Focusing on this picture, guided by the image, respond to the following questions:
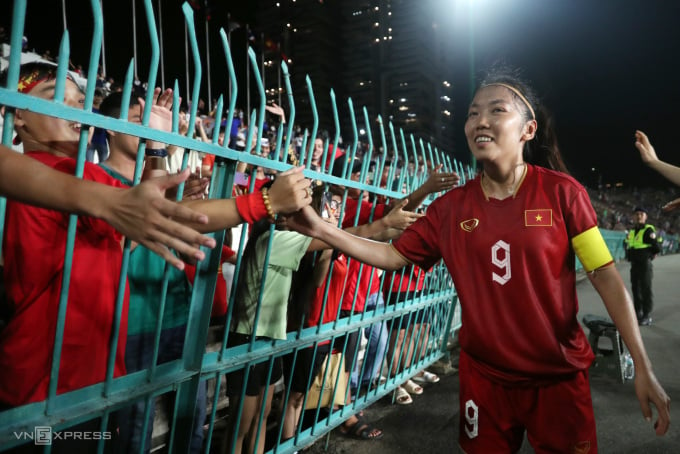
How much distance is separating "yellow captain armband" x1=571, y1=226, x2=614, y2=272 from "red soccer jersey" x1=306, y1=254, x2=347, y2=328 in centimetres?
163

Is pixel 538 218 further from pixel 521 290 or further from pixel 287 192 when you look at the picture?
pixel 287 192

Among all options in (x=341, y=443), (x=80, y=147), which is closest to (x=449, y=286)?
(x=341, y=443)

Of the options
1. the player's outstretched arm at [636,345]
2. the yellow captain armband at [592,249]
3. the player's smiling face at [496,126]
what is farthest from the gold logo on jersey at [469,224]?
the player's outstretched arm at [636,345]

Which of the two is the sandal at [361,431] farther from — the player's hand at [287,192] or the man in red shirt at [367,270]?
the player's hand at [287,192]

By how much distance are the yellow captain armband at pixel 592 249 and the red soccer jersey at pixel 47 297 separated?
195cm

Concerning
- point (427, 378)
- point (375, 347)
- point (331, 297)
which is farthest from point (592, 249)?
point (427, 378)

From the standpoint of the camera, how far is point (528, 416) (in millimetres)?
1794

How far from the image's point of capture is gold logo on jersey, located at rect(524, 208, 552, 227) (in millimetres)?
1782

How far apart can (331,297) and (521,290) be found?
1.64m

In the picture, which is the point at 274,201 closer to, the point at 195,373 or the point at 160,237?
the point at 160,237

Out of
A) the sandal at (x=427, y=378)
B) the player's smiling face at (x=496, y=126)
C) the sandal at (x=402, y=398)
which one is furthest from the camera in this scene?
the sandal at (x=427, y=378)

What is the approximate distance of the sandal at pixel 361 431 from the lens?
3.46 metres

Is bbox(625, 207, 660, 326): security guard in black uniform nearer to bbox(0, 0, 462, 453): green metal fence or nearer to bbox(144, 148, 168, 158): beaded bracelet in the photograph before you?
bbox(0, 0, 462, 453): green metal fence

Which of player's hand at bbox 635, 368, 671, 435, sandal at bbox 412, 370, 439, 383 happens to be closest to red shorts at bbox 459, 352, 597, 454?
player's hand at bbox 635, 368, 671, 435
